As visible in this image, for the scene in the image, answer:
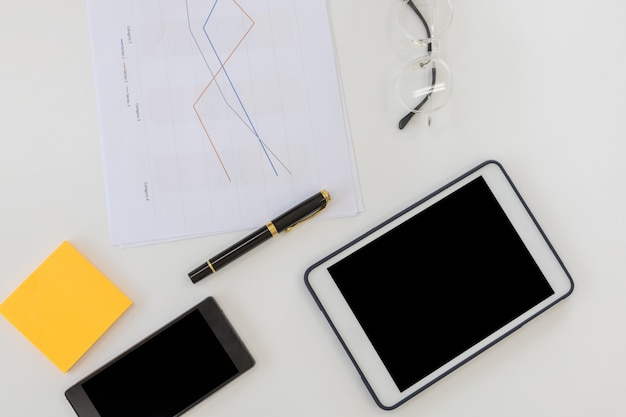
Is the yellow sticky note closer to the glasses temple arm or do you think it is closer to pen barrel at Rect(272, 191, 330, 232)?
pen barrel at Rect(272, 191, 330, 232)

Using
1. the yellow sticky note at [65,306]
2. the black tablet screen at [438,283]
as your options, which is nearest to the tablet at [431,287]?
the black tablet screen at [438,283]

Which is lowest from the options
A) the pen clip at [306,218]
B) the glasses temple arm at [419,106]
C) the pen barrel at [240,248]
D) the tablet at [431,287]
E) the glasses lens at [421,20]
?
the tablet at [431,287]

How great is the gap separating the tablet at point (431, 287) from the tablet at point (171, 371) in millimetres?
117

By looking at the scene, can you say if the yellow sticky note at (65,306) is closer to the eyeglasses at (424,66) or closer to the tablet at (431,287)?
the tablet at (431,287)

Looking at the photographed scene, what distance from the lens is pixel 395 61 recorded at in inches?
26.7

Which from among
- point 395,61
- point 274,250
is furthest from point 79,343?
point 395,61

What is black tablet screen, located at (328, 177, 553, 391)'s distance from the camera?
0.64m

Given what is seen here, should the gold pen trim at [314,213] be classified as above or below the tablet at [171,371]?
above

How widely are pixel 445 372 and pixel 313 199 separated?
25cm

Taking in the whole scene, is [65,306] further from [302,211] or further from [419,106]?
[419,106]

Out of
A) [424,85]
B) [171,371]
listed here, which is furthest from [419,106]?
[171,371]

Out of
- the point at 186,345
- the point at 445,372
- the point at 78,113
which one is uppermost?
the point at 78,113

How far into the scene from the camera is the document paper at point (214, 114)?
63 cm

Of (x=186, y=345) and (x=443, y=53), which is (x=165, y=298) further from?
(x=443, y=53)
